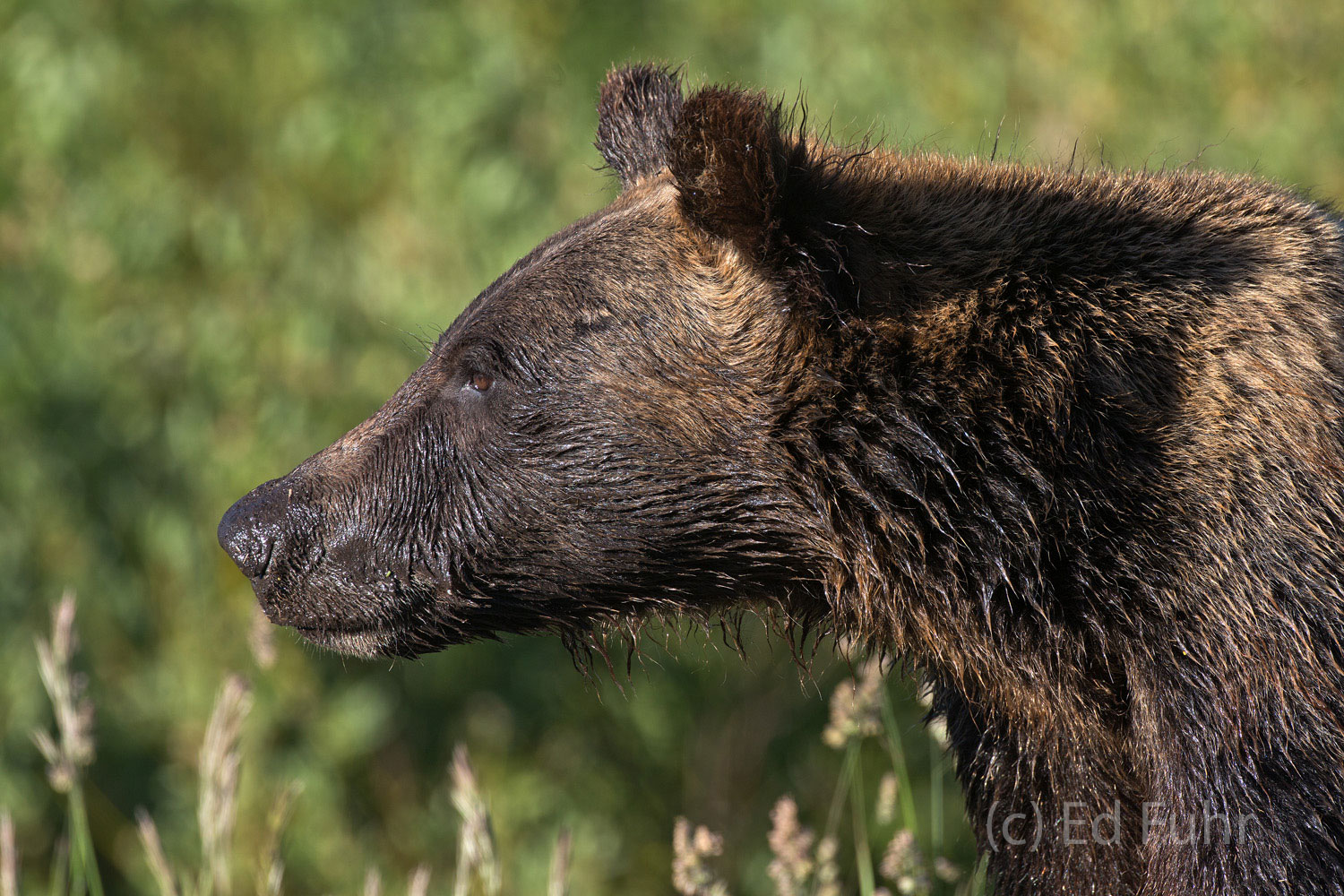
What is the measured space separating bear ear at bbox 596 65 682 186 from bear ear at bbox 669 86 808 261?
744 millimetres

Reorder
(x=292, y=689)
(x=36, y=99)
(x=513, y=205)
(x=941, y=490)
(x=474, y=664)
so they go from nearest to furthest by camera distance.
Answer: (x=941, y=490) < (x=292, y=689) < (x=474, y=664) < (x=513, y=205) < (x=36, y=99)

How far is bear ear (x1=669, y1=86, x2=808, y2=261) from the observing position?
2.93 m

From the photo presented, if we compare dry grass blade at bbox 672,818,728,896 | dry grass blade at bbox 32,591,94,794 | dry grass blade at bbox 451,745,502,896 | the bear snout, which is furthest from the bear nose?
dry grass blade at bbox 672,818,728,896

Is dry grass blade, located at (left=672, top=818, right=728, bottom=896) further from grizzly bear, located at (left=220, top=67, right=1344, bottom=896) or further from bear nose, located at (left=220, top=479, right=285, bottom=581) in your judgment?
bear nose, located at (left=220, top=479, right=285, bottom=581)

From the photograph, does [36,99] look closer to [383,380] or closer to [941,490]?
[383,380]

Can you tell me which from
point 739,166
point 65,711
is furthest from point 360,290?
point 739,166

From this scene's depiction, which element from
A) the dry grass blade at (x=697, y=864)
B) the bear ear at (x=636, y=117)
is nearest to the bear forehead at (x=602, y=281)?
the bear ear at (x=636, y=117)

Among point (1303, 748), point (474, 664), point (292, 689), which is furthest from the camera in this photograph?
point (474, 664)

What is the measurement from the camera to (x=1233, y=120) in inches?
329

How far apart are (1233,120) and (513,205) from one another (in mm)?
4551

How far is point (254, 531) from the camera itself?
3.44 metres

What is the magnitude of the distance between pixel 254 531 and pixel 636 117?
1608 mm

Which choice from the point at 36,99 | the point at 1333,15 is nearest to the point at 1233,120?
the point at 1333,15

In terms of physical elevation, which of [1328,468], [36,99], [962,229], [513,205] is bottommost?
[1328,468]
